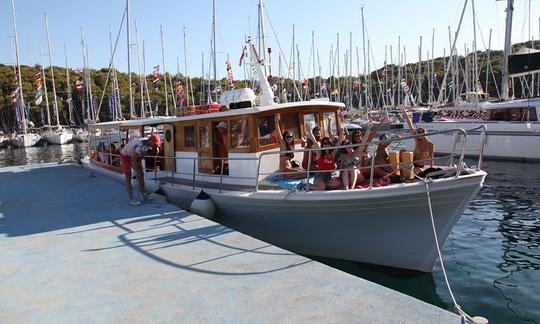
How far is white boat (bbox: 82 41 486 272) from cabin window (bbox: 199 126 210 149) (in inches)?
0.9

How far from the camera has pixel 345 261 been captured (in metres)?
7.78

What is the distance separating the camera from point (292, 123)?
9219 millimetres

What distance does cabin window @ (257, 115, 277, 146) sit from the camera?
8609 millimetres

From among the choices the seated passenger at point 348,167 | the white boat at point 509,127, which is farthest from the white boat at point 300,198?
the white boat at point 509,127

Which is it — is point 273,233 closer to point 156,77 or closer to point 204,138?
point 204,138

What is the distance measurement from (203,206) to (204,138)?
177 cm

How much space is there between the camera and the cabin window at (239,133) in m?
8.64

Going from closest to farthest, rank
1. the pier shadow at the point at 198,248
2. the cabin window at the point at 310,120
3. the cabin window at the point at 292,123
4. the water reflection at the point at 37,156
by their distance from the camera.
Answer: the pier shadow at the point at 198,248
the cabin window at the point at 292,123
the cabin window at the point at 310,120
the water reflection at the point at 37,156

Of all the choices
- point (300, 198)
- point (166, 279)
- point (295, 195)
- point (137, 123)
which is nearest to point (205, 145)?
point (295, 195)

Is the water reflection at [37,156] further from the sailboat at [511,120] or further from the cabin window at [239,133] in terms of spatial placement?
the sailboat at [511,120]

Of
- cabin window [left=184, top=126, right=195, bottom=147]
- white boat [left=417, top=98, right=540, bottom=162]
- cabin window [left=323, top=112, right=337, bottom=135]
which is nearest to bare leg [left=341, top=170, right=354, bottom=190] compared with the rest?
cabin window [left=323, top=112, right=337, bottom=135]

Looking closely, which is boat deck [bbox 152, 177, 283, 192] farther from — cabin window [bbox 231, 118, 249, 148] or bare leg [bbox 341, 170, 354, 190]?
bare leg [bbox 341, 170, 354, 190]

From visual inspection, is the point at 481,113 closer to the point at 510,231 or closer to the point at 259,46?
the point at 259,46

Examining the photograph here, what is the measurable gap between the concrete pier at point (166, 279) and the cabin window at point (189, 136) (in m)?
2.00
